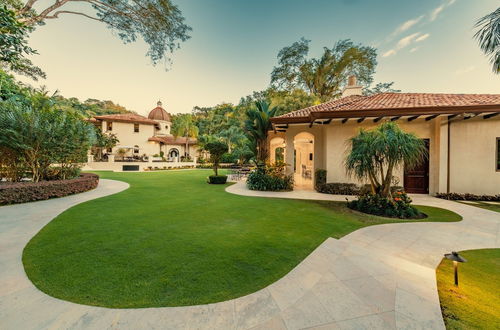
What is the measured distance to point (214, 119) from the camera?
3775cm

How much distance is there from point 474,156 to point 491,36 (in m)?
5.18

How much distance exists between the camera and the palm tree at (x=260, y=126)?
36.4 feet

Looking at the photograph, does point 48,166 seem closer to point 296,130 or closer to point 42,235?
point 42,235

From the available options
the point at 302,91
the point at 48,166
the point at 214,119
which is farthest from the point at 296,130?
the point at 214,119

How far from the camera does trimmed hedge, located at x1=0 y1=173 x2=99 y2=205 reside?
22.7ft

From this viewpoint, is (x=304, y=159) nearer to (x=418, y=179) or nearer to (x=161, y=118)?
(x=418, y=179)

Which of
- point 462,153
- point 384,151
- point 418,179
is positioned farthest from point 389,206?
point 462,153

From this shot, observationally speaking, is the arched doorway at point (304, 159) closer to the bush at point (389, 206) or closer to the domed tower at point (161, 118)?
the bush at point (389, 206)

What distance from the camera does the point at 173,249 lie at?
11.4ft

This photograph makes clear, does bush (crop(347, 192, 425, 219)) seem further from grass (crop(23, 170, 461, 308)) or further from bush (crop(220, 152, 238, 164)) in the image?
bush (crop(220, 152, 238, 164))

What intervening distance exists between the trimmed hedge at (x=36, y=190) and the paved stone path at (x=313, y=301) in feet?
17.1

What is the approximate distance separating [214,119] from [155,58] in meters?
25.8

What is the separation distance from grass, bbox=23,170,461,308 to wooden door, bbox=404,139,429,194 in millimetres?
3271

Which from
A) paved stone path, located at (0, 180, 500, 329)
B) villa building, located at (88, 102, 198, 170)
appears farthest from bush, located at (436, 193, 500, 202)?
villa building, located at (88, 102, 198, 170)
